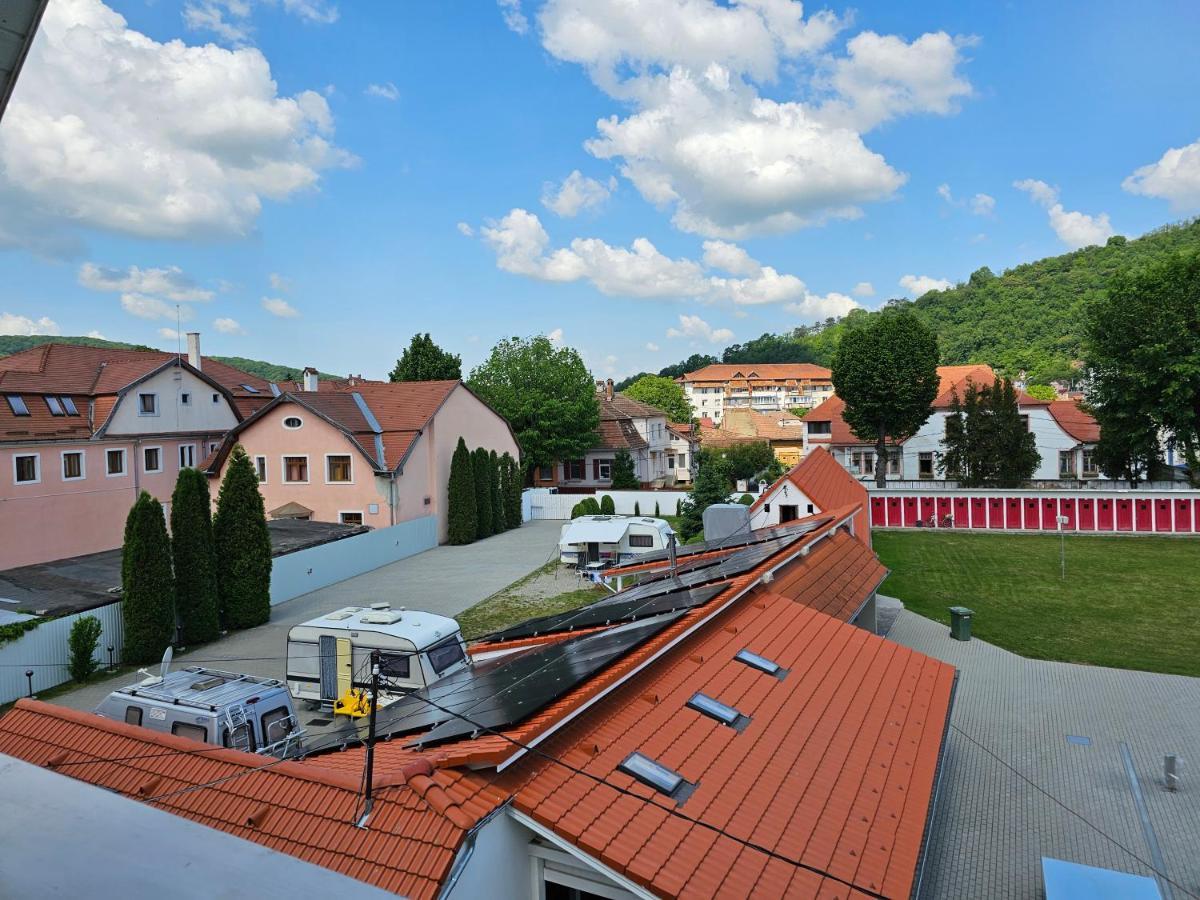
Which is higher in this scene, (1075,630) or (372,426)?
(372,426)

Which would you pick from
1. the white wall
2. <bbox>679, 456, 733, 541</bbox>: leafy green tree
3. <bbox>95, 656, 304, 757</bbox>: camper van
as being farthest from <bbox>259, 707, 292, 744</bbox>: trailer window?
the white wall

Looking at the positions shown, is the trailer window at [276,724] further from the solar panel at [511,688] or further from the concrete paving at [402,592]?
the concrete paving at [402,592]

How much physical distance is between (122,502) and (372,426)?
381 inches

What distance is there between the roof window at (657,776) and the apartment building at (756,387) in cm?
13232

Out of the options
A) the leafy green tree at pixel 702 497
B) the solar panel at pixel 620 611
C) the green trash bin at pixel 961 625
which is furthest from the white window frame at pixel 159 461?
the green trash bin at pixel 961 625

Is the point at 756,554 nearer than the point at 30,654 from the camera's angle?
Yes

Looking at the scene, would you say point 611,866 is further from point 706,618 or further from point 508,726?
point 706,618

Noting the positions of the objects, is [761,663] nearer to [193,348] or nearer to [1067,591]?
[1067,591]

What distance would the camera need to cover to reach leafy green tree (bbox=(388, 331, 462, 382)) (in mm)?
57188

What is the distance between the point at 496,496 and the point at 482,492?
4.64 ft

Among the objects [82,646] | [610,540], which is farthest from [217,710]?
[610,540]

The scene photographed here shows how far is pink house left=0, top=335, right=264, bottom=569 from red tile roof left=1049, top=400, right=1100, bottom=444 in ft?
153

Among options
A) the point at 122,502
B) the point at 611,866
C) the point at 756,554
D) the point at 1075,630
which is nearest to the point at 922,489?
the point at 1075,630

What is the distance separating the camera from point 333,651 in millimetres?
14250
